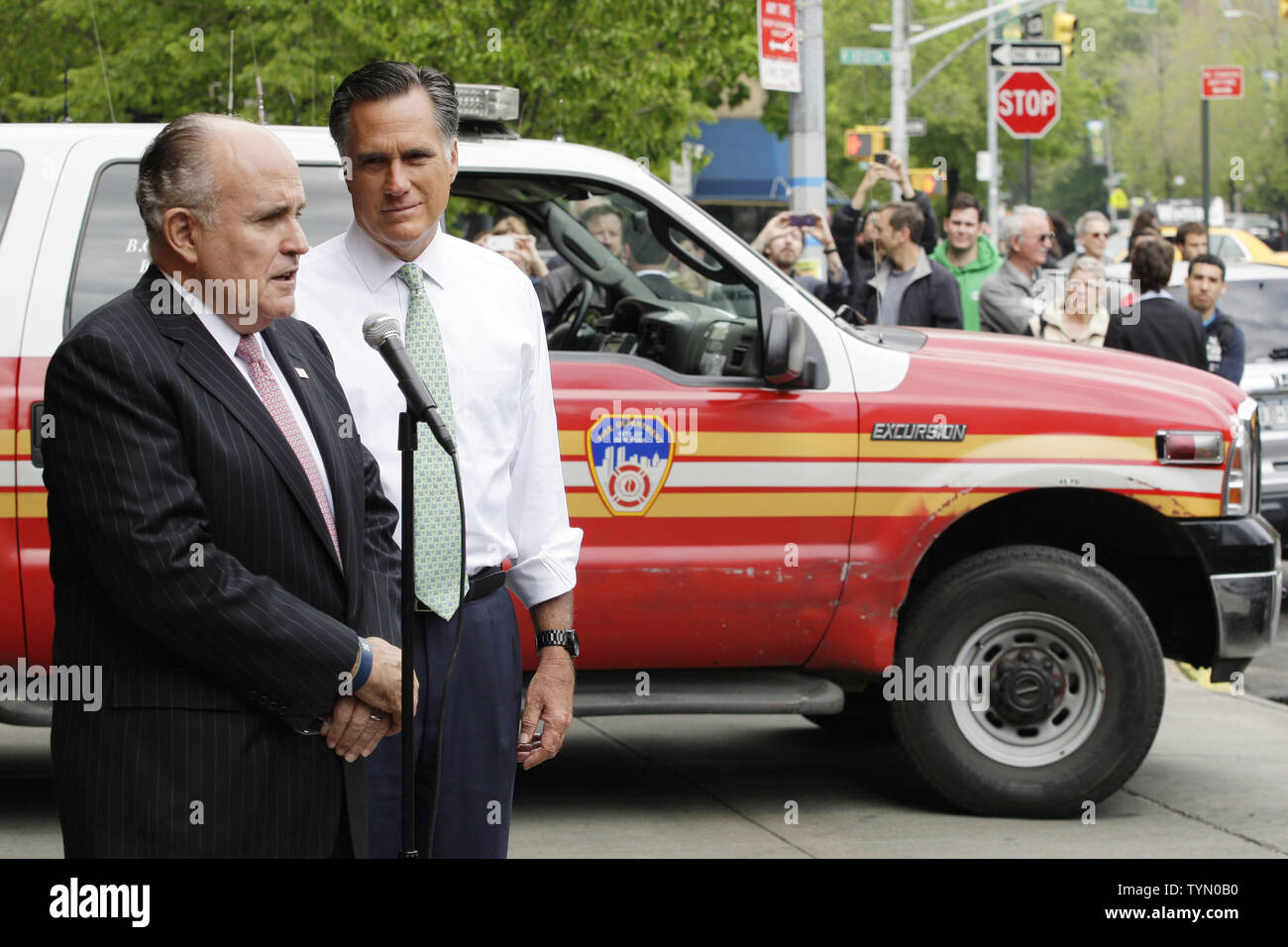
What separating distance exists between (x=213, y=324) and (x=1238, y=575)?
14.0 ft

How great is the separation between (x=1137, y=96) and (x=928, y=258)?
76.3 metres

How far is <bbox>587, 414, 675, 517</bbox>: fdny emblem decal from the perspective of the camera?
550 cm

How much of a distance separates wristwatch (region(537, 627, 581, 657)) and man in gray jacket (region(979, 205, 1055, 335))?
18.9 ft

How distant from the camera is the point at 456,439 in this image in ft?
10.4

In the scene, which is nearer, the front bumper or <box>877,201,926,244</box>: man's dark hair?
the front bumper

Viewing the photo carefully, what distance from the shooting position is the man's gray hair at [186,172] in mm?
2568

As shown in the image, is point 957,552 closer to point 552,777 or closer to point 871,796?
point 871,796

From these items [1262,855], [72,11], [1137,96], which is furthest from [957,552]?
[1137,96]

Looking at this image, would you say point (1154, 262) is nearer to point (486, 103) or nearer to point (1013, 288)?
point (1013, 288)

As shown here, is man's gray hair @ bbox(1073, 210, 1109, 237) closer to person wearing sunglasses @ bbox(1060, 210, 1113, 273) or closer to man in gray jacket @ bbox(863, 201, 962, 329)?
person wearing sunglasses @ bbox(1060, 210, 1113, 273)

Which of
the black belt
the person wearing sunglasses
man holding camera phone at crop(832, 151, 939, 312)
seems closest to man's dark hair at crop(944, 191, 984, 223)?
man holding camera phone at crop(832, 151, 939, 312)

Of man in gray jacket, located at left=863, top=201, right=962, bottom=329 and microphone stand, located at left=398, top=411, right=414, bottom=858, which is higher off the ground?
man in gray jacket, located at left=863, top=201, right=962, bottom=329

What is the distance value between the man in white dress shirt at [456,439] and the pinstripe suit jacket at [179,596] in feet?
1.41

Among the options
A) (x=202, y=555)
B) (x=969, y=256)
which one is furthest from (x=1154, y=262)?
(x=202, y=555)
